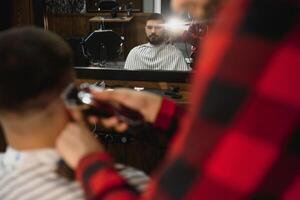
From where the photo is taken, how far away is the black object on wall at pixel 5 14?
92.1 inches

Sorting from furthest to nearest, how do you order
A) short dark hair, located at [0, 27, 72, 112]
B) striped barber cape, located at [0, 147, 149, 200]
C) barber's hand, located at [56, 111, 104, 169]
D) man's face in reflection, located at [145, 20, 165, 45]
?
man's face in reflection, located at [145, 20, 165, 45], striped barber cape, located at [0, 147, 149, 200], short dark hair, located at [0, 27, 72, 112], barber's hand, located at [56, 111, 104, 169]

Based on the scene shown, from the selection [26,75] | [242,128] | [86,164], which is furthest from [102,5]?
[242,128]

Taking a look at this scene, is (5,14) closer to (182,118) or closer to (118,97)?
(118,97)

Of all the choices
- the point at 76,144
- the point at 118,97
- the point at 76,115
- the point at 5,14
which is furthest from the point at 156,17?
the point at 76,144

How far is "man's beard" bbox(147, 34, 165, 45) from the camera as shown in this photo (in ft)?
8.51

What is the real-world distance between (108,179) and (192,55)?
163 centimetres

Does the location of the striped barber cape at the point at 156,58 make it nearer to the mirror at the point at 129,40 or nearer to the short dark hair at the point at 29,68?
the mirror at the point at 129,40

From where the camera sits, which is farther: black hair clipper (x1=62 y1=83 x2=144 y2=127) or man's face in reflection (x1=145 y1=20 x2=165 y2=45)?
man's face in reflection (x1=145 y1=20 x2=165 y2=45)

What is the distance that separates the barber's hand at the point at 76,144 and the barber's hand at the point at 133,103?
0.25 metres

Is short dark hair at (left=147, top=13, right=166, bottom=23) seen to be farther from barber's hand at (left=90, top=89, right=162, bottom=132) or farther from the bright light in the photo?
barber's hand at (left=90, top=89, right=162, bottom=132)

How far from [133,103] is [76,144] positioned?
345mm

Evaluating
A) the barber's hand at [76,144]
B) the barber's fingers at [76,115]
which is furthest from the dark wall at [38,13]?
the barber's hand at [76,144]

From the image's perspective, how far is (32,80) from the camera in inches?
38.0

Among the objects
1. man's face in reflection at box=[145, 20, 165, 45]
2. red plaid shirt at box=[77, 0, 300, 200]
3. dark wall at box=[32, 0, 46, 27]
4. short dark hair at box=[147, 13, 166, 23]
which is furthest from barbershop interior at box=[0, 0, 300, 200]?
dark wall at box=[32, 0, 46, 27]
